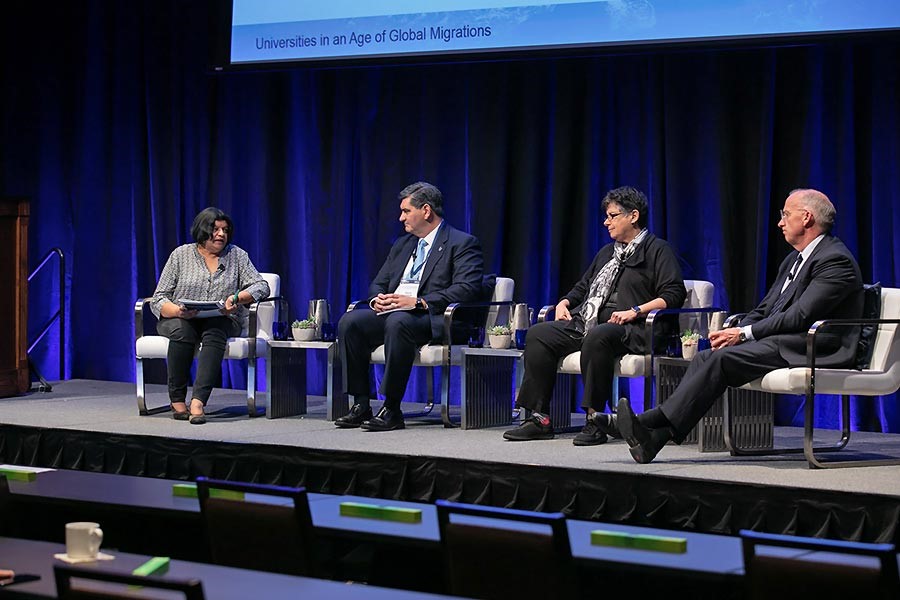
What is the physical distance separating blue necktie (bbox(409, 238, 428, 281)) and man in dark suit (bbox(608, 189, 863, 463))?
1496 mm

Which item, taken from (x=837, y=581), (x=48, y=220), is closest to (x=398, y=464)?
(x=837, y=581)

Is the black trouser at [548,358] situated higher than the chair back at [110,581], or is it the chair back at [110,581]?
the black trouser at [548,358]

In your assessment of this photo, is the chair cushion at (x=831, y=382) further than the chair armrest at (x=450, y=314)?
No

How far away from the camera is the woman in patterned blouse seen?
5594mm

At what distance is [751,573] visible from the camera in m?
2.01

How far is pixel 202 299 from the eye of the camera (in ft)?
18.8

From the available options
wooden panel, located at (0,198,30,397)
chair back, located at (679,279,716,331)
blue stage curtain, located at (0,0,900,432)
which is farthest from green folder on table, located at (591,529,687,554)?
wooden panel, located at (0,198,30,397)

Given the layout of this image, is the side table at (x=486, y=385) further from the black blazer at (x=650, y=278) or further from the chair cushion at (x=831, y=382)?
the chair cushion at (x=831, y=382)

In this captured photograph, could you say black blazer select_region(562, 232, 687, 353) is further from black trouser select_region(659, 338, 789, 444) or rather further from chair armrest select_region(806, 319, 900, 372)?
chair armrest select_region(806, 319, 900, 372)

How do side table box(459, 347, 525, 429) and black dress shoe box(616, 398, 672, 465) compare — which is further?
side table box(459, 347, 525, 429)

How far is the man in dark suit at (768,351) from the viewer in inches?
171

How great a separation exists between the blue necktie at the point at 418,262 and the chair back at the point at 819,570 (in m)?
3.65

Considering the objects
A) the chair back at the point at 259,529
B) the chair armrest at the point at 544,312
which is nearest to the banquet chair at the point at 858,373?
the chair armrest at the point at 544,312

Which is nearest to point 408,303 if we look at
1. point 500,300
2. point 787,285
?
point 500,300
